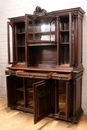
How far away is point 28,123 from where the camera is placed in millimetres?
2826

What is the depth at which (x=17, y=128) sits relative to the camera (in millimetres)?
2641

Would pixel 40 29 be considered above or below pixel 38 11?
below

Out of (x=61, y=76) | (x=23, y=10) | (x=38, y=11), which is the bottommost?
(x=61, y=76)

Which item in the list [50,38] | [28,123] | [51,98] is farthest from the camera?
[50,38]

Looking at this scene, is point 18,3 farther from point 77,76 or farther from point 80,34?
point 77,76

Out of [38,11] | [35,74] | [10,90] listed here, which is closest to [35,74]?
[35,74]

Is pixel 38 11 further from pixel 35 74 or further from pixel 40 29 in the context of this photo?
pixel 35 74

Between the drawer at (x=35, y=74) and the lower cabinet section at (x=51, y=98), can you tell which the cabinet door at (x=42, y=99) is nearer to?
the lower cabinet section at (x=51, y=98)

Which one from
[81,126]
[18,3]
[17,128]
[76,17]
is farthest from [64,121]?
[18,3]

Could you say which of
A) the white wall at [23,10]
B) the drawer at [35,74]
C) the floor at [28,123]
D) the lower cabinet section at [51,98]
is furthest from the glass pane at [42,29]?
the floor at [28,123]

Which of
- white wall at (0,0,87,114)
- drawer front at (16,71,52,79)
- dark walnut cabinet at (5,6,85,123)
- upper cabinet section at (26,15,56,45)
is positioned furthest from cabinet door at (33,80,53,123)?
upper cabinet section at (26,15,56,45)

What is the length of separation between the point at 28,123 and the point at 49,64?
1306mm

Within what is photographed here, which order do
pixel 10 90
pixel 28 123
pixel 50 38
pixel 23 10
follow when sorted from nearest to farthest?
pixel 28 123 < pixel 50 38 < pixel 10 90 < pixel 23 10

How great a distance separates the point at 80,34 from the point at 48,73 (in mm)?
1022
